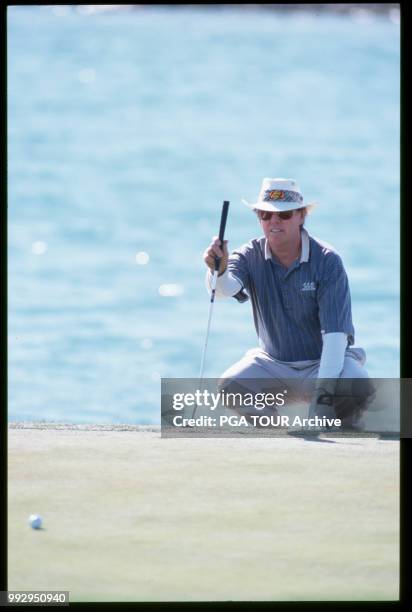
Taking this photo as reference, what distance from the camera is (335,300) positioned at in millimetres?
4141

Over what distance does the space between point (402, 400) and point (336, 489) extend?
1.34 feet

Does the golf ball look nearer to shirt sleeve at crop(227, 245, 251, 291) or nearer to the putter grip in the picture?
the putter grip

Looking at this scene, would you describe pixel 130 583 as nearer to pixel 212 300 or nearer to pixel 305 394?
pixel 305 394

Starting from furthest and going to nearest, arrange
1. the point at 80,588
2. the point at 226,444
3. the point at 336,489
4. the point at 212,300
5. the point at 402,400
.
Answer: the point at 212,300, the point at 226,444, the point at 336,489, the point at 402,400, the point at 80,588

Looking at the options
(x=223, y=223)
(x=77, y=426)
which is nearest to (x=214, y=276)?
(x=223, y=223)

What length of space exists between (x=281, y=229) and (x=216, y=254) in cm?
31

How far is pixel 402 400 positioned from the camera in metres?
3.20

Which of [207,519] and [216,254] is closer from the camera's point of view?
[207,519]

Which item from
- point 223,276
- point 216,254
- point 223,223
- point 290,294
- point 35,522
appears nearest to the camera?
point 35,522

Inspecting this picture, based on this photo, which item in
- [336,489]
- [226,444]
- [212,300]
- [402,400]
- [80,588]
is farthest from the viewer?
[212,300]

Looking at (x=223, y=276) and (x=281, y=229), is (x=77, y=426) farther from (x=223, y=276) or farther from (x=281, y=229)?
(x=281, y=229)

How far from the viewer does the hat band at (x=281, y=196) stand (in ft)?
13.3

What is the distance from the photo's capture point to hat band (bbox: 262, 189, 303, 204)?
4.04 m

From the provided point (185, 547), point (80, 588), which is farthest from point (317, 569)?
point (80, 588)
